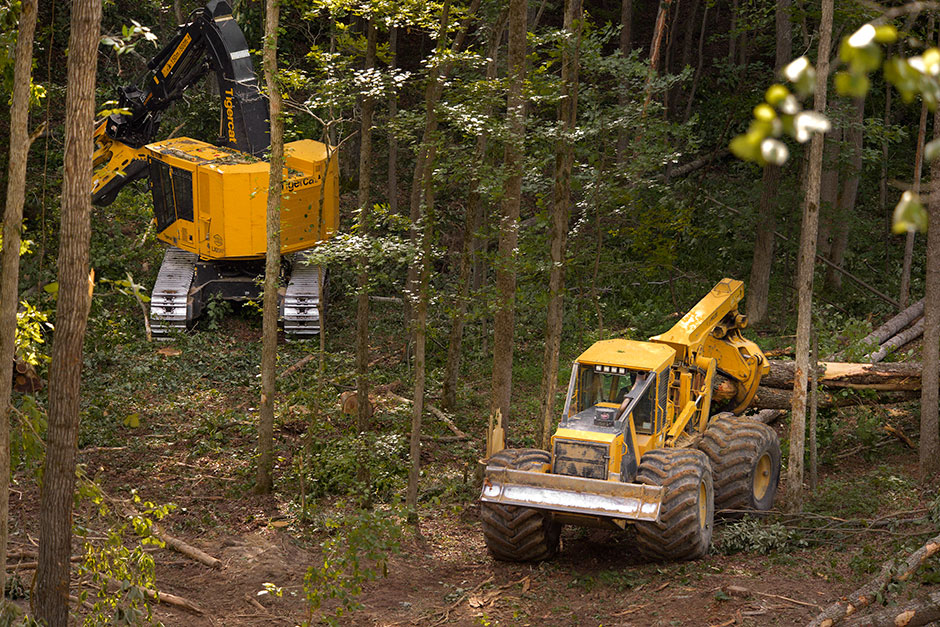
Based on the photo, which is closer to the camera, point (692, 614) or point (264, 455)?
point (692, 614)

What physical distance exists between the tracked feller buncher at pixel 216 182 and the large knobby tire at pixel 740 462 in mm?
8693

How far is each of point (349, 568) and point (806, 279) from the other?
5.83m

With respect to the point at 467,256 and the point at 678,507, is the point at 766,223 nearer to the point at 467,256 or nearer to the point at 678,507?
the point at 467,256

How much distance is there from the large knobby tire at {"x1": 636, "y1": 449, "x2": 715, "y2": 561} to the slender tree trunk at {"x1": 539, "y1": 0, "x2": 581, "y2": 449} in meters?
2.67

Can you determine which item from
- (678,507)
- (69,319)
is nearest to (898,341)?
(678,507)

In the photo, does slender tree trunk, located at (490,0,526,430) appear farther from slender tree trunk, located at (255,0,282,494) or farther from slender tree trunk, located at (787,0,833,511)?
slender tree trunk, located at (787,0,833,511)

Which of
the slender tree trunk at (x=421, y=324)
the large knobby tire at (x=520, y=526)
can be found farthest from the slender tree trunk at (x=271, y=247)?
the large knobby tire at (x=520, y=526)

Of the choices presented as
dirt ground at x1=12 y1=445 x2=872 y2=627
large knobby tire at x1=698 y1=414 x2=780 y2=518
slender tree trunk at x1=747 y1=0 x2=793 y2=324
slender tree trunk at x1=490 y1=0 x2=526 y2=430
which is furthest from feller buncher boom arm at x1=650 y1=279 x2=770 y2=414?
slender tree trunk at x1=747 y1=0 x2=793 y2=324

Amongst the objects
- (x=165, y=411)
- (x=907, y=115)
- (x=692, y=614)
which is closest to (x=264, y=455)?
(x=165, y=411)

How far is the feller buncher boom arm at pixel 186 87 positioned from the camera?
16.9 meters

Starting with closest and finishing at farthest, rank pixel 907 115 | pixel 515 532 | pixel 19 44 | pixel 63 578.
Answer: pixel 19 44 → pixel 63 578 → pixel 515 532 → pixel 907 115

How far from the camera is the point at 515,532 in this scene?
9750 millimetres

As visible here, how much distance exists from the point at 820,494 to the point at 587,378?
3.45m

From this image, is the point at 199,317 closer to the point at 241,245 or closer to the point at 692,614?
the point at 241,245
